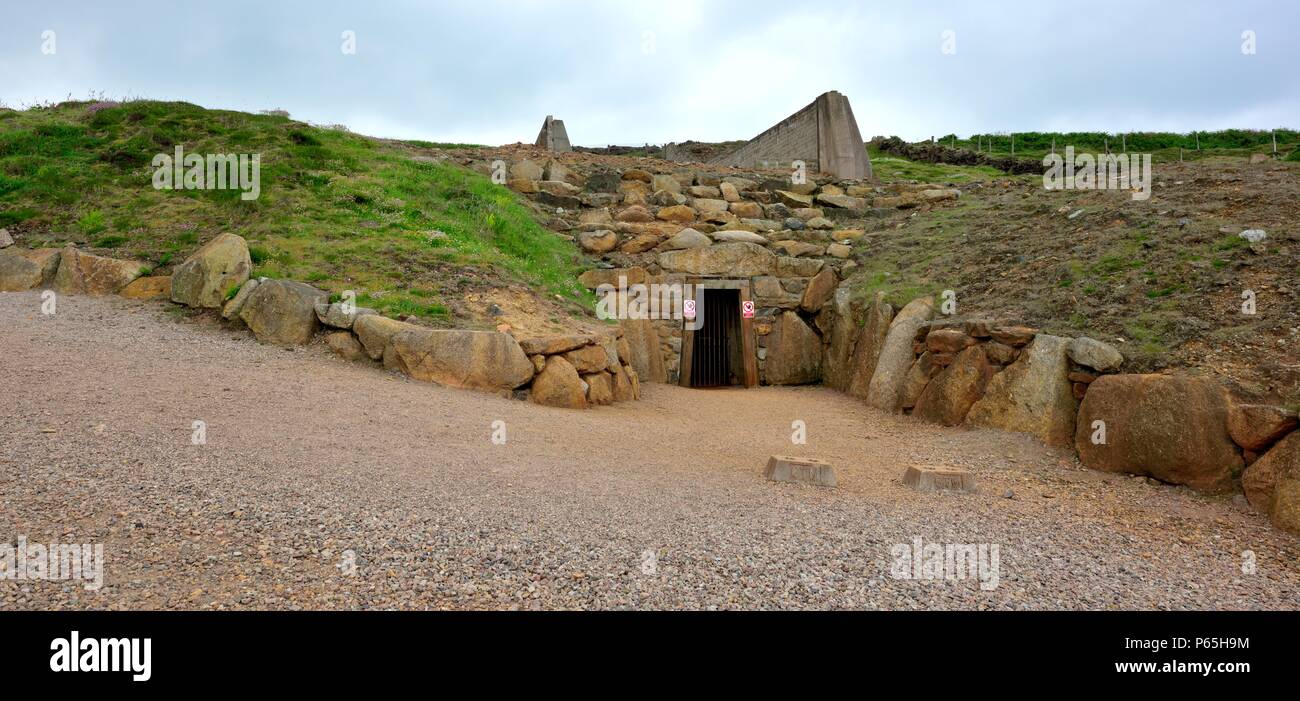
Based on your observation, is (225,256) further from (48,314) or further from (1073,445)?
(1073,445)

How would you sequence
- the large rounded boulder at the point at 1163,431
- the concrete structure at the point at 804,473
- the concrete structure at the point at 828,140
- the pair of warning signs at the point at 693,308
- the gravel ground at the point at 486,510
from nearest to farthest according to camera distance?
the gravel ground at the point at 486,510
the large rounded boulder at the point at 1163,431
the concrete structure at the point at 804,473
the pair of warning signs at the point at 693,308
the concrete structure at the point at 828,140

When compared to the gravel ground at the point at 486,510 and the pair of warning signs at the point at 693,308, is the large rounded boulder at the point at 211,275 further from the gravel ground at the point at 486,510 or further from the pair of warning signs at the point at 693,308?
the pair of warning signs at the point at 693,308

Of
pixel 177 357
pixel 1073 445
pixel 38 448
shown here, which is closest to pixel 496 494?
pixel 38 448

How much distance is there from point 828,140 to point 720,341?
598cm

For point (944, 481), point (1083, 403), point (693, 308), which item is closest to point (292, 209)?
point (693, 308)

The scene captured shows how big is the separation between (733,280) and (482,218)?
4485 millimetres

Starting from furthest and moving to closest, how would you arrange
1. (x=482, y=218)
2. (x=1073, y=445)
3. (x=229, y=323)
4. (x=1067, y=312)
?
(x=482, y=218), (x=229, y=323), (x=1067, y=312), (x=1073, y=445)

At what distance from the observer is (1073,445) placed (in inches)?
260

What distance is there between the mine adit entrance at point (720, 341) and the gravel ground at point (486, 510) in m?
5.19

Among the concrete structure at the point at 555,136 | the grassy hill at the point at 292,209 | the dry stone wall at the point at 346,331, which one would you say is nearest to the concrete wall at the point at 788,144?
the concrete structure at the point at 555,136

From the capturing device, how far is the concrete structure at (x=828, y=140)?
16141 mm

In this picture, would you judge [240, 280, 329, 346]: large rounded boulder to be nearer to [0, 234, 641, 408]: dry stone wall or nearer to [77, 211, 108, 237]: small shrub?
[0, 234, 641, 408]: dry stone wall
